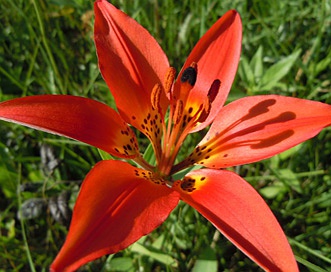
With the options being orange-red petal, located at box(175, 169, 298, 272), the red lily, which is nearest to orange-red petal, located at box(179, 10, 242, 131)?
the red lily

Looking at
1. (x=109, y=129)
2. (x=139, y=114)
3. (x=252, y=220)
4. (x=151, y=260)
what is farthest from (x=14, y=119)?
(x=151, y=260)

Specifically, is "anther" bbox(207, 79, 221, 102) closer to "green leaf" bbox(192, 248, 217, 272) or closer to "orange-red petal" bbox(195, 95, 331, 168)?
"orange-red petal" bbox(195, 95, 331, 168)

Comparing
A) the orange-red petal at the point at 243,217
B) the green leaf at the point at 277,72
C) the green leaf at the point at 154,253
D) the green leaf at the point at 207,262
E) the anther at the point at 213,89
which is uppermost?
the anther at the point at 213,89

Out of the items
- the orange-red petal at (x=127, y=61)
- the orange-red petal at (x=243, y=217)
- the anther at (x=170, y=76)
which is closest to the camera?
the orange-red petal at (x=243, y=217)

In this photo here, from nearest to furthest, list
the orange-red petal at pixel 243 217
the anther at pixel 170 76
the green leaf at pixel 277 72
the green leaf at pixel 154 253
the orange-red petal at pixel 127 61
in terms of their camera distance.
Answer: the orange-red petal at pixel 243 217 → the anther at pixel 170 76 → the orange-red petal at pixel 127 61 → the green leaf at pixel 154 253 → the green leaf at pixel 277 72

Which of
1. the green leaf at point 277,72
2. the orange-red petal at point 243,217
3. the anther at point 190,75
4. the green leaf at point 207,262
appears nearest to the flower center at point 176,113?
the anther at point 190,75

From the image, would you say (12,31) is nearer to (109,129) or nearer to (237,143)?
(109,129)

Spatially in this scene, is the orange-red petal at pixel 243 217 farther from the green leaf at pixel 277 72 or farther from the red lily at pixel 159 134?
the green leaf at pixel 277 72

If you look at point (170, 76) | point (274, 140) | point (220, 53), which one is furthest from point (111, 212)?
point (220, 53)
